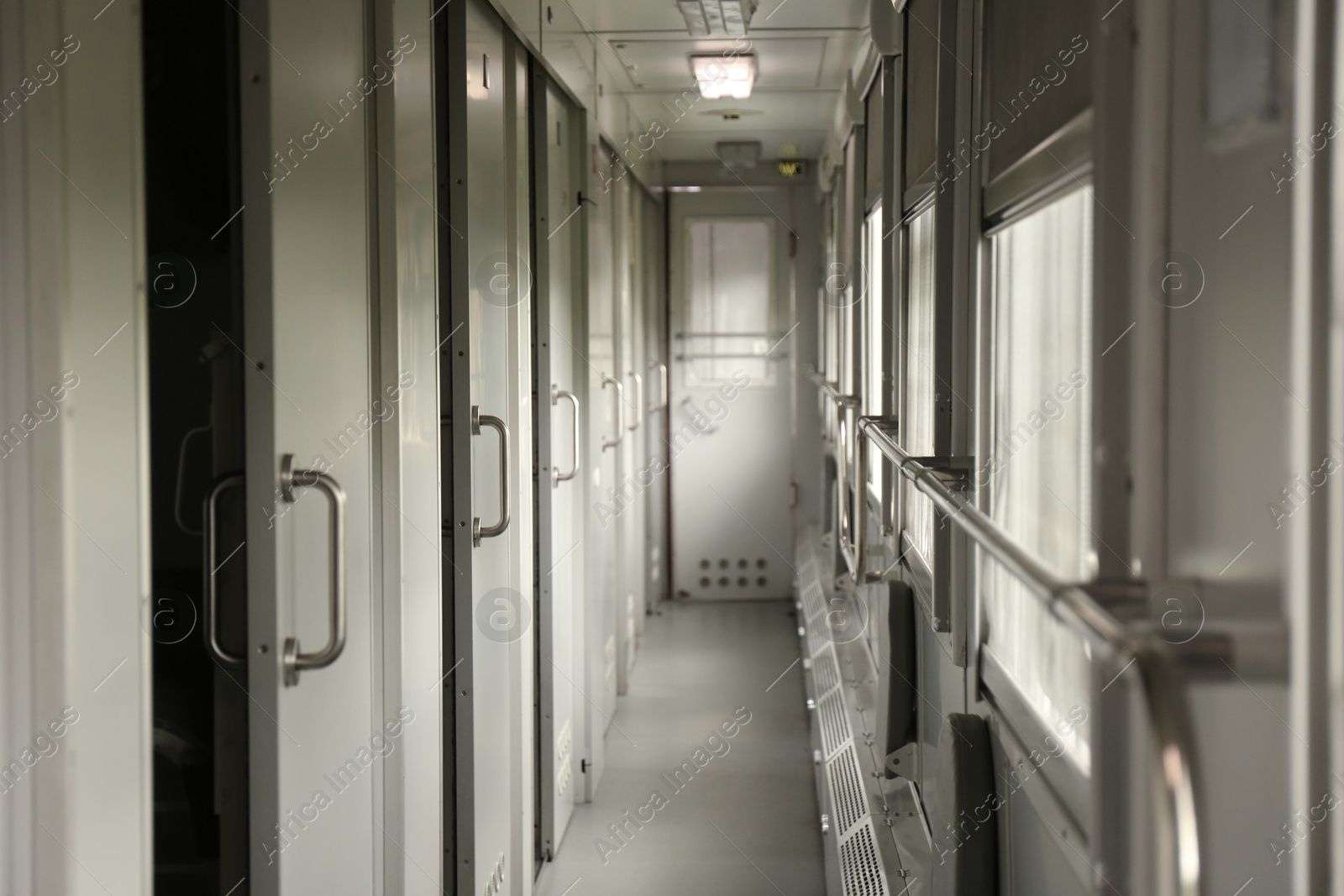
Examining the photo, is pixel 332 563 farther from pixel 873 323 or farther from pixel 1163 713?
pixel 873 323

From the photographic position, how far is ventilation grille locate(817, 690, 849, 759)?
12.1 ft

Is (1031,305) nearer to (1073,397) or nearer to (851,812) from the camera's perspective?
(1073,397)

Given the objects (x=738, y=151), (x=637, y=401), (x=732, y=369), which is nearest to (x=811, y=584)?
(x=637, y=401)

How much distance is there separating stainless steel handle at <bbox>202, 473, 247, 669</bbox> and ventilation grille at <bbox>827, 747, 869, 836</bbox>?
1.85m

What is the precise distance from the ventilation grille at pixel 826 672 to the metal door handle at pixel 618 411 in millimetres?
1304

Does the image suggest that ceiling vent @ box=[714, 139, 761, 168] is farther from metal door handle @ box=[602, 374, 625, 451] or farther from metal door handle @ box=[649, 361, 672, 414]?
metal door handle @ box=[602, 374, 625, 451]

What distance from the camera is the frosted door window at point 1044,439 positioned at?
1446 millimetres

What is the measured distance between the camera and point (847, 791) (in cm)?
324

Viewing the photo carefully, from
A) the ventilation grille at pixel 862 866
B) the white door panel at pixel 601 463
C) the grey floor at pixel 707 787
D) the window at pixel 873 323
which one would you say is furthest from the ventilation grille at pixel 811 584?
the ventilation grille at pixel 862 866

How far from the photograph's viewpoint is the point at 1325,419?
2.54 feet

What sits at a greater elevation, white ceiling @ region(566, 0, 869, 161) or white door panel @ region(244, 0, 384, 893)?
white ceiling @ region(566, 0, 869, 161)

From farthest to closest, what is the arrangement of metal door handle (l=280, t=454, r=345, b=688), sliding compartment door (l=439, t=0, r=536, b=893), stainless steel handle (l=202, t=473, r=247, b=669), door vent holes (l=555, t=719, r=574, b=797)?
door vent holes (l=555, t=719, r=574, b=797)
sliding compartment door (l=439, t=0, r=536, b=893)
metal door handle (l=280, t=454, r=345, b=688)
stainless steel handle (l=202, t=473, r=247, b=669)

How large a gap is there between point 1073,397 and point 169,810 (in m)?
1.55

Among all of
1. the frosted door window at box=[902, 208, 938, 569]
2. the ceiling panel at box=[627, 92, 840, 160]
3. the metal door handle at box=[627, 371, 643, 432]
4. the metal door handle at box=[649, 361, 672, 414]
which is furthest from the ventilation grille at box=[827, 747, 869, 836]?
the metal door handle at box=[649, 361, 672, 414]
